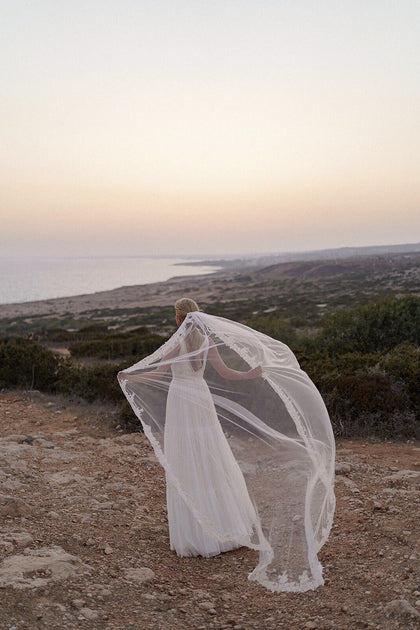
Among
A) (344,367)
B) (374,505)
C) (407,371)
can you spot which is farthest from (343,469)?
(344,367)

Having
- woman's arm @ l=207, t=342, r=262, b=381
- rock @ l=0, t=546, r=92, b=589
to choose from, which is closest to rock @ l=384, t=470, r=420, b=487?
woman's arm @ l=207, t=342, r=262, b=381

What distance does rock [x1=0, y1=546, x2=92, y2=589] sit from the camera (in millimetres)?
3010

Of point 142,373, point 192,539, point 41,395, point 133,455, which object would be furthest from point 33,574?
point 41,395

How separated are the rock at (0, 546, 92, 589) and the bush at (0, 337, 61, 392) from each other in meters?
6.25

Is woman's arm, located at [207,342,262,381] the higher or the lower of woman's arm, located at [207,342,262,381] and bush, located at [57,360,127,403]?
the higher

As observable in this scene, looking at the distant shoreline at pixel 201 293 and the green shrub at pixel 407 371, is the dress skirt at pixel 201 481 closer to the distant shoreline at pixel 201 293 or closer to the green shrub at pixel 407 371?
the green shrub at pixel 407 371

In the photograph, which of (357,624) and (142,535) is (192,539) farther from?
(357,624)

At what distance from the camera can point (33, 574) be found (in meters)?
3.12

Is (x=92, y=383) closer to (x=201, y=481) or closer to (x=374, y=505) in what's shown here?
(x=201, y=481)

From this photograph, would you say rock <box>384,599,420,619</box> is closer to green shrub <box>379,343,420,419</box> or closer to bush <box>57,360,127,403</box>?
green shrub <box>379,343,420,419</box>

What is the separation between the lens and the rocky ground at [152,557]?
2.89 meters

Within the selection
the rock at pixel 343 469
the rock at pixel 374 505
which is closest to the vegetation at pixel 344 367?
the rock at pixel 343 469

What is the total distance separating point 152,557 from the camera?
3.88 metres

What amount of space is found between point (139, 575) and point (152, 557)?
1.30 feet
